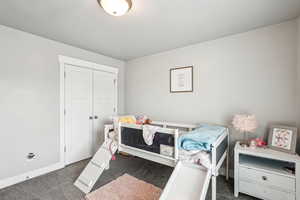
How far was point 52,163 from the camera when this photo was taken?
8.13 feet

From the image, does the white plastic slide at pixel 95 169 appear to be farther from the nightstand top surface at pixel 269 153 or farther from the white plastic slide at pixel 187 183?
the nightstand top surface at pixel 269 153

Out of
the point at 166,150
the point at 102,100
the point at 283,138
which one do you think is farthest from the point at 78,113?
the point at 283,138

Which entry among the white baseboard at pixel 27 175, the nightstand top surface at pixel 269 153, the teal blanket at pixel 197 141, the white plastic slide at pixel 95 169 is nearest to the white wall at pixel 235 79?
the nightstand top surface at pixel 269 153

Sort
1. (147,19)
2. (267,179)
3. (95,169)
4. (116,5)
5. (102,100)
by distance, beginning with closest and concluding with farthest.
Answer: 1. (116,5)
2. (267,179)
3. (147,19)
4. (95,169)
5. (102,100)

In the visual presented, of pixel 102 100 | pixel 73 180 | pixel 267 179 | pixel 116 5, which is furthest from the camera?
pixel 102 100

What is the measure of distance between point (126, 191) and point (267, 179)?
1734 mm

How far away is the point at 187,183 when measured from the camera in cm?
151

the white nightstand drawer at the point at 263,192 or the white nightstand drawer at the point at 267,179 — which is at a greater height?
the white nightstand drawer at the point at 267,179

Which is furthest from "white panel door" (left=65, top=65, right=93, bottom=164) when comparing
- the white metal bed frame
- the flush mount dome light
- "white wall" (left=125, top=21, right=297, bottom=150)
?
the flush mount dome light

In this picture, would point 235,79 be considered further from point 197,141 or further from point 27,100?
point 27,100

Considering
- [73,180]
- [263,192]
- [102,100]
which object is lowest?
[73,180]

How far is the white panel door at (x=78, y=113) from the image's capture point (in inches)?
105

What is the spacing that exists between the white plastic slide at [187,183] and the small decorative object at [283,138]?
1009mm

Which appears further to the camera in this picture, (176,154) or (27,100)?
(27,100)
